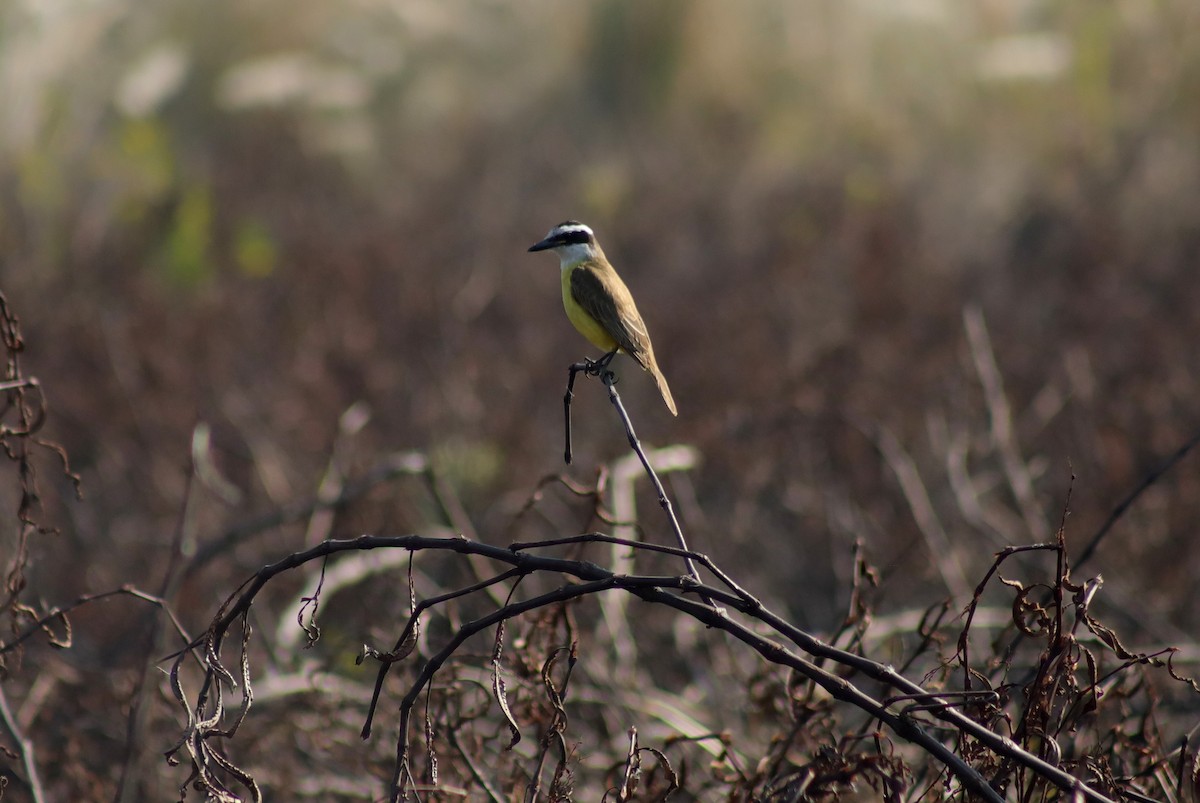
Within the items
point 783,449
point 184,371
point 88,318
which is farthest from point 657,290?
point 88,318

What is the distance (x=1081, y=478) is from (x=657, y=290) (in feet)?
11.1

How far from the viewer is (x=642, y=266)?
903cm

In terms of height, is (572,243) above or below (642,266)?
above

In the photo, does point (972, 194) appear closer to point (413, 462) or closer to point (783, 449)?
point (783, 449)

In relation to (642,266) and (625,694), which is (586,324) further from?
(642,266)

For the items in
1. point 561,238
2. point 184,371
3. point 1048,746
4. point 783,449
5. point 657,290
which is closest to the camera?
point 1048,746

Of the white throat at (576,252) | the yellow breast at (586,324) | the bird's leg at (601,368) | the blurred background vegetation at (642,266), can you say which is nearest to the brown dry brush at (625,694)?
the bird's leg at (601,368)

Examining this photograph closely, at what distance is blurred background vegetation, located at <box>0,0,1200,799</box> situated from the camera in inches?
228

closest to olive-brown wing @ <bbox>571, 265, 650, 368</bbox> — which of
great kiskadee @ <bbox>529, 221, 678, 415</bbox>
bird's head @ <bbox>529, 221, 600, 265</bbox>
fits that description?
great kiskadee @ <bbox>529, 221, 678, 415</bbox>

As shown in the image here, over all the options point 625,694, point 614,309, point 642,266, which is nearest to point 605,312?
point 614,309

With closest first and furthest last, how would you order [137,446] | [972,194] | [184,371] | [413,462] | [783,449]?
[413,462]
[783,449]
[137,446]
[184,371]
[972,194]

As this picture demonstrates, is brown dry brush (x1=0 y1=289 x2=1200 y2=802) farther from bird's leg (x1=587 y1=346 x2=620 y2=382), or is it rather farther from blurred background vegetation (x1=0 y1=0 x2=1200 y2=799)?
blurred background vegetation (x1=0 y1=0 x2=1200 y2=799)

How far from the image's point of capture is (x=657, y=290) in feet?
27.9

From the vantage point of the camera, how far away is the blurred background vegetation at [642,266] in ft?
19.0
